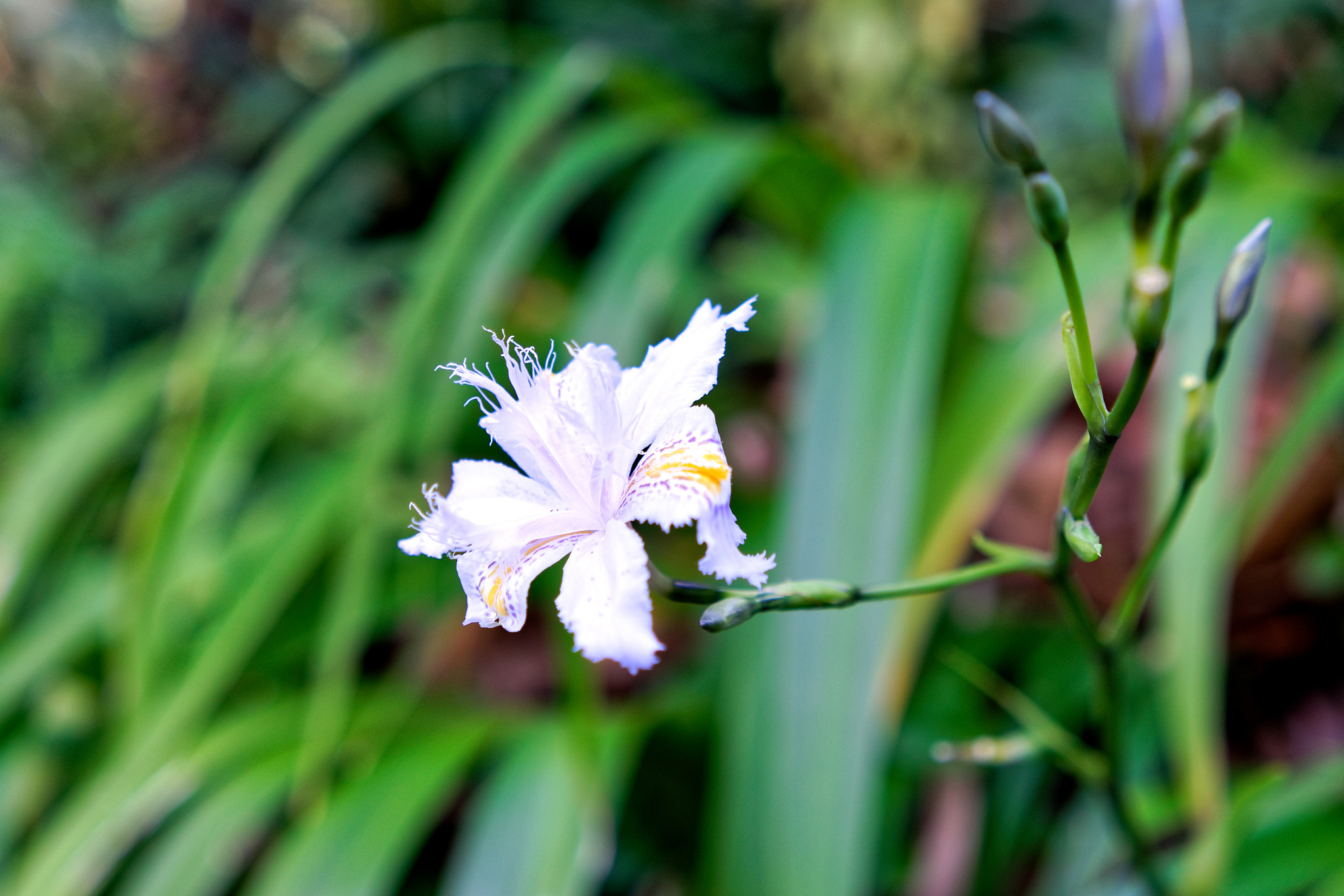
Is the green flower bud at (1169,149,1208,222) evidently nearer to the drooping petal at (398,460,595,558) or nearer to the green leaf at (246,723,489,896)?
the drooping petal at (398,460,595,558)

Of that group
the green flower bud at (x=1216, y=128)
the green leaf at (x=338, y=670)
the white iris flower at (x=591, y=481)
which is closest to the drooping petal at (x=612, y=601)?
the white iris flower at (x=591, y=481)

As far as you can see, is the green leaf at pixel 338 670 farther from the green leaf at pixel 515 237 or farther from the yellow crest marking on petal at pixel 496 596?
the yellow crest marking on petal at pixel 496 596

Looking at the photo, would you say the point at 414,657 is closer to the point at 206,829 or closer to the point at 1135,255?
the point at 206,829

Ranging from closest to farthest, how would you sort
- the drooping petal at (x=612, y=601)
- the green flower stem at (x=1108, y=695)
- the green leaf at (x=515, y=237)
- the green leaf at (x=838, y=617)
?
the drooping petal at (x=612, y=601) < the green flower stem at (x=1108, y=695) < the green leaf at (x=838, y=617) < the green leaf at (x=515, y=237)

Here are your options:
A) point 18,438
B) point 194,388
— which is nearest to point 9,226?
point 18,438

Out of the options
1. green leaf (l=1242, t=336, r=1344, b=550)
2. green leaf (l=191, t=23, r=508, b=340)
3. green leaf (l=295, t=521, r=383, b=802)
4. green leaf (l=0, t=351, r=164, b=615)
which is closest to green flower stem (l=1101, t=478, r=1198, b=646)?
green leaf (l=1242, t=336, r=1344, b=550)

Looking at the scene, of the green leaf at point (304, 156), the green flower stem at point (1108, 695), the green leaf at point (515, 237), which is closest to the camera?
the green flower stem at point (1108, 695)

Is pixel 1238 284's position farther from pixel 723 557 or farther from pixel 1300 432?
pixel 1300 432
